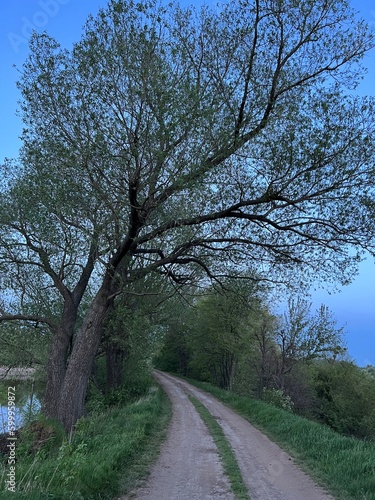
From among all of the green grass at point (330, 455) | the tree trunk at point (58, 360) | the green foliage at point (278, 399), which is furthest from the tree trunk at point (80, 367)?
the green foliage at point (278, 399)

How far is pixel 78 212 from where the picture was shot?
10727mm

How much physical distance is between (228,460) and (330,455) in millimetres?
2216

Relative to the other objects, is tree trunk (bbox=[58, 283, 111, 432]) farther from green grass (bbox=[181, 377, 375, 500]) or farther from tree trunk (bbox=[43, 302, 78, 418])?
green grass (bbox=[181, 377, 375, 500])

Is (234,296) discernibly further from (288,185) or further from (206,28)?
(206,28)

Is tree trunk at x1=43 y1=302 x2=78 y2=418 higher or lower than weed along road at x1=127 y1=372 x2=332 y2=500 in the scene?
higher

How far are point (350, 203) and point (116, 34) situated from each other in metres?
7.18

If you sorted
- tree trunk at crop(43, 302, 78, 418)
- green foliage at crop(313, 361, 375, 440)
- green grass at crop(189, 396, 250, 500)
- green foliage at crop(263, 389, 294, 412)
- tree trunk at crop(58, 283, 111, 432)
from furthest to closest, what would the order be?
green foliage at crop(313, 361, 375, 440) → green foliage at crop(263, 389, 294, 412) → tree trunk at crop(43, 302, 78, 418) → tree trunk at crop(58, 283, 111, 432) → green grass at crop(189, 396, 250, 500)

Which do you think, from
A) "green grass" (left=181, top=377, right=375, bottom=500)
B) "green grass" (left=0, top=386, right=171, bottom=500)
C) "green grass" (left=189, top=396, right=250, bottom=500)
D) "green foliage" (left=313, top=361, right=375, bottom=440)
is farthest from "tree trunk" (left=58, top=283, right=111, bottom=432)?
"green foliage" (left=313, top=361, right=375, bottom=440)

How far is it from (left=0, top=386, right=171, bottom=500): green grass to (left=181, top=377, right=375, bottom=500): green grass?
11.1 ft

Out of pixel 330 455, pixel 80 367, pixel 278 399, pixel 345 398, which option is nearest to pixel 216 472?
pixel 330 455

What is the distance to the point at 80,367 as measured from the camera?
11.5 m

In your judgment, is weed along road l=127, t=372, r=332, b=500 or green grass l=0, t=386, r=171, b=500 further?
weed along road l=127, t=372, r=332, b=500

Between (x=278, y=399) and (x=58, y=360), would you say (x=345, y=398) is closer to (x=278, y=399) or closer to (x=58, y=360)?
(x=278, y=399)

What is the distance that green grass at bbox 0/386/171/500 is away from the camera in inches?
209
